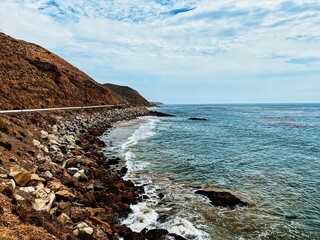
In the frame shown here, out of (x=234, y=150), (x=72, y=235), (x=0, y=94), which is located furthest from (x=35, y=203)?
(x=0, y=94)

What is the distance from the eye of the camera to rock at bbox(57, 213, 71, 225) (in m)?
7.94

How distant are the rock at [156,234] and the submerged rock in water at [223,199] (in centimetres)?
383

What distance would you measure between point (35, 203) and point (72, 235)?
1805 millimetres

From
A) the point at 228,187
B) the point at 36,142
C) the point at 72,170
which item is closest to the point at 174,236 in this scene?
A: the point at 228,187

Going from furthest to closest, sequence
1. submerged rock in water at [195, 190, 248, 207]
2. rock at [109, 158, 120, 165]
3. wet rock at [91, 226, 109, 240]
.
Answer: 1. rock at [109, 158, 120, 165]
2. submerged rock in water at [195, 190, 248, 207]
3. wet rock at [91, 226, 109, 240]

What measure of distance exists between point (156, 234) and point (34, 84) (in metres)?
37.4

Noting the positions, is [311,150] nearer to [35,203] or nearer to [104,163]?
[104,163]

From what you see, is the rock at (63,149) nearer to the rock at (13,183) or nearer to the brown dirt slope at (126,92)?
the rock at (13,183)

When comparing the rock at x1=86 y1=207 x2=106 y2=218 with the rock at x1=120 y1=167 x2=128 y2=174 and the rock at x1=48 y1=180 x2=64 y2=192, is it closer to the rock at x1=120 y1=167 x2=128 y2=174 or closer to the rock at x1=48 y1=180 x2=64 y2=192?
the rock at x1=48 y1=180 x2=64 y2=192

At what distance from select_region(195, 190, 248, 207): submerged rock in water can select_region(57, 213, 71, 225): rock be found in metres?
6.87

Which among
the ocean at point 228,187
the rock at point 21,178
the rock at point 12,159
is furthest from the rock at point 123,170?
the rock at point 21,178

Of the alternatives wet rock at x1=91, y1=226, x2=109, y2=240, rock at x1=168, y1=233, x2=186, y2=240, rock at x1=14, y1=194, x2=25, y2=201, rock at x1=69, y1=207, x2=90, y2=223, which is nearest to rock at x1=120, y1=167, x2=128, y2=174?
rock at x1=69, y1=207, x2=90, y2=223

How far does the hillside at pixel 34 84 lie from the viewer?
31.5 metres

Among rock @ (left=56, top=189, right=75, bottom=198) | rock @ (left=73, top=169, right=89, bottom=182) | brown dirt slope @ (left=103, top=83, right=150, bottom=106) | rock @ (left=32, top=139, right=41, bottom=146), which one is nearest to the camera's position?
rock @ (left=56, top=189, right=75, bottom=198)
